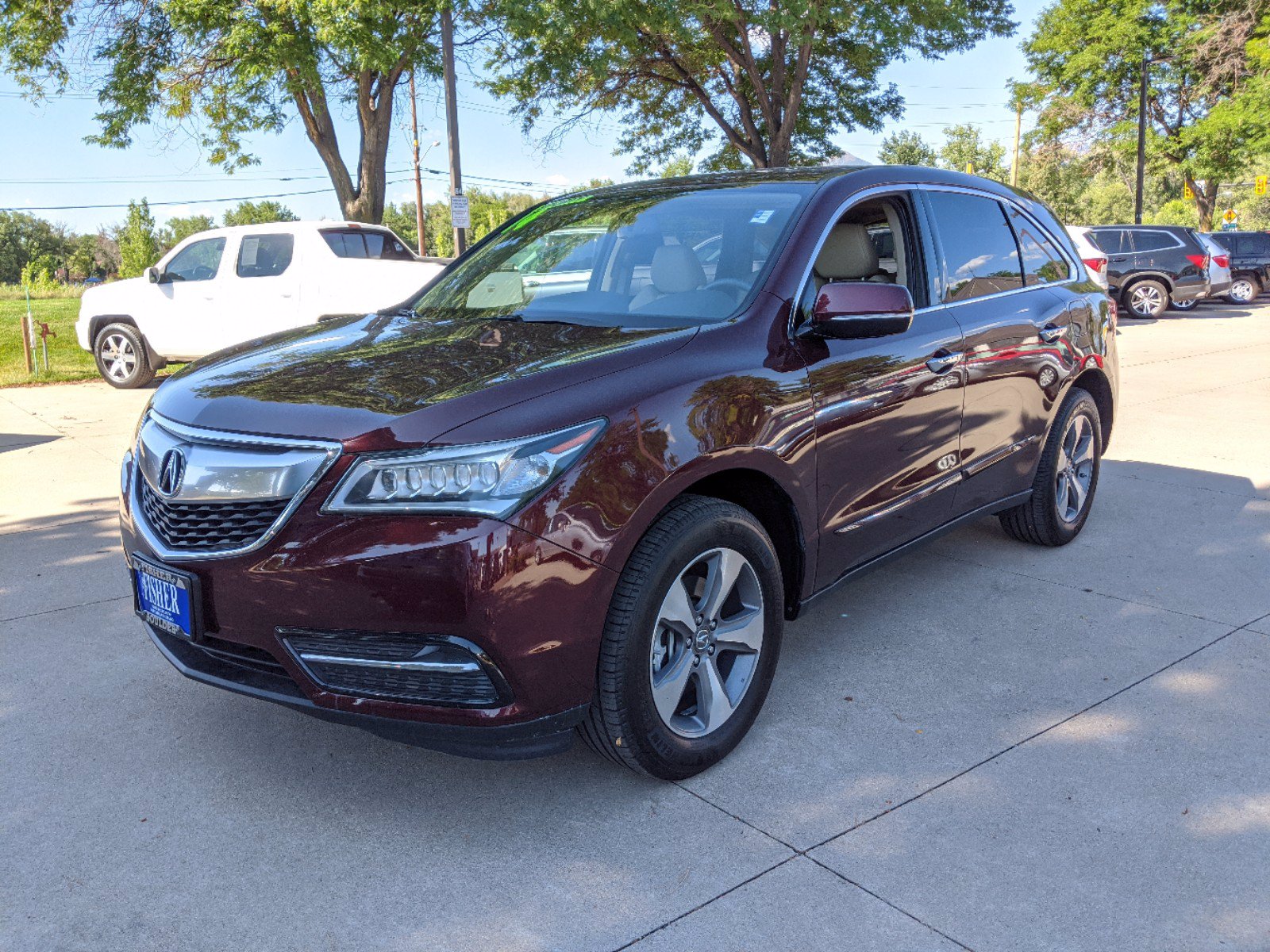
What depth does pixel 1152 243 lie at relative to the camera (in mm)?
22297

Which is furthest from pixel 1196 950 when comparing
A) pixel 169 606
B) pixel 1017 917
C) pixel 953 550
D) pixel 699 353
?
pixel 953 550

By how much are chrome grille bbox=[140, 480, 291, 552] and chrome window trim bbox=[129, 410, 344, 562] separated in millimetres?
17

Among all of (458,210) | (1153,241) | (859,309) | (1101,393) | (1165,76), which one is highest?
(1165,76)

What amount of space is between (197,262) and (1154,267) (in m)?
18.5

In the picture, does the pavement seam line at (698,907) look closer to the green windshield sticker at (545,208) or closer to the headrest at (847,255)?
the headrest at (847,255)

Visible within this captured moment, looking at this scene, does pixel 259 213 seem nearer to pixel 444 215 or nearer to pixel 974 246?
pixel 444 215

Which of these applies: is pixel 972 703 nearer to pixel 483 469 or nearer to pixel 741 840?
pixel 741 840

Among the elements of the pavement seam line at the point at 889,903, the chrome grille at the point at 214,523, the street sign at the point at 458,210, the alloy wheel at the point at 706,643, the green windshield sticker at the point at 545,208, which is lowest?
the pavement seam line at the point at 889,903

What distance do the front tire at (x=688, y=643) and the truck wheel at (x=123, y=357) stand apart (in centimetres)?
1114

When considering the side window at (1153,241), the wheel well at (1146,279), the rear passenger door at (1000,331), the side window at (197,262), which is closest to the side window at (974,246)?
the rear passenger door at (1000,331)

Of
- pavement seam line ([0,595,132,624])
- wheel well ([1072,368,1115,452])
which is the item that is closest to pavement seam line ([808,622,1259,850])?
wheel well ([1072,368,1115,452])

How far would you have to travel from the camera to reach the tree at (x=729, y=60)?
1872 cm

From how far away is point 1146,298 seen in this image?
22234 mm

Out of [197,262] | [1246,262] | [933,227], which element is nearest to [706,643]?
[933,227]
